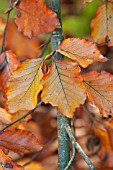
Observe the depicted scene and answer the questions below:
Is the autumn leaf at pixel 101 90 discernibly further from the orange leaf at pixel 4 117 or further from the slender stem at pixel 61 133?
the orange leaf at pixel 4 117

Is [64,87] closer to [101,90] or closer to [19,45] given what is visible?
[101,90]

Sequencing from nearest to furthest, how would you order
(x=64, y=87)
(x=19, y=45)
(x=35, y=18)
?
Answer: 1. (x=64, y=87)
2. (x=35, y=18)
3. (x=19, y=45)

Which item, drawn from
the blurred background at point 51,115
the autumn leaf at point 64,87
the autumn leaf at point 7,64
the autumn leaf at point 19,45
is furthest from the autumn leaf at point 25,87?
the autumn leaf at point 19,45

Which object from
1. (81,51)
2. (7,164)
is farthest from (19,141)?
(81,51)

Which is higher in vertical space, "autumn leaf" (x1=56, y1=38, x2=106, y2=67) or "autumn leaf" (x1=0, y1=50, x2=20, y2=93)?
"autumn leaf" (x1=56, y1=38, x2=106, y2=67)

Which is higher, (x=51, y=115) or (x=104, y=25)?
(x=104, y=25)

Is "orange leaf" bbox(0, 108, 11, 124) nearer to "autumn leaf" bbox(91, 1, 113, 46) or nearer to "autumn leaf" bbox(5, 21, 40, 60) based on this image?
"autumn leaf" bbox(91, 1, 113, 46)

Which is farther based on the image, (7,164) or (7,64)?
(7,64)

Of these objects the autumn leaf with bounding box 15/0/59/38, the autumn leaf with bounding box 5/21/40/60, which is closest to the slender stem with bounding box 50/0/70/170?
the autumn leaf with bounding box 15/0/59/38
